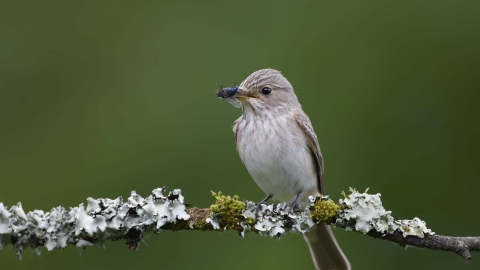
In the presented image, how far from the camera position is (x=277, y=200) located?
5.96 meters

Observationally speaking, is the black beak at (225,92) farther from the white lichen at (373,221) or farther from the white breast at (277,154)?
the white lichen at (373,221)

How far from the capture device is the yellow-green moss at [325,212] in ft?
13.4

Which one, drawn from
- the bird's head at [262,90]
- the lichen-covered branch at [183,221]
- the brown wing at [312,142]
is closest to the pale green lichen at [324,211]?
the lichen-covered branch at [183,221]

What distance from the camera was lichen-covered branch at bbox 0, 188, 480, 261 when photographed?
3.63m

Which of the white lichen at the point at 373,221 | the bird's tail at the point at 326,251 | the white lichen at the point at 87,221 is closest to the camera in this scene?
Result: the white lichen at the point at 87,221

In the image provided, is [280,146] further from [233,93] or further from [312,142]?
[233,93]

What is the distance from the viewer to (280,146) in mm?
5418

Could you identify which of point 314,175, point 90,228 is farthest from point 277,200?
point 90,228

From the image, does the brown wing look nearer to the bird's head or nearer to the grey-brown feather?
the grey-brown feather

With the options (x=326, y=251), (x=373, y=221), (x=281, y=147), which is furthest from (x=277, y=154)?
(x=373, y=221)

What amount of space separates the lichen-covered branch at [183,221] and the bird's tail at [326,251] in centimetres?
170

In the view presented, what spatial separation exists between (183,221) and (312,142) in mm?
1984

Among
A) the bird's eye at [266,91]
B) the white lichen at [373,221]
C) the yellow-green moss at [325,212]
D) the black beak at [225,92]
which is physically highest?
the bird's eye at [266,91]

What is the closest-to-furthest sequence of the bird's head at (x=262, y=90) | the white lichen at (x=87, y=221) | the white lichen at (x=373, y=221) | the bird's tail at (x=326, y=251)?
the white lichen at (x=87, y=221)
the white lichen at (x=373, y=221)
the bird's head at (x=262, y=90)
the bird's tail at (x=326, y=251)
